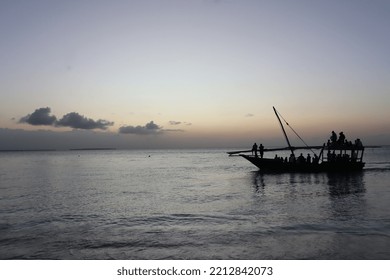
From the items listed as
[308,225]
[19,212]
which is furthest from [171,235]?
[19,212]

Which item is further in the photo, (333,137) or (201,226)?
(333,137)

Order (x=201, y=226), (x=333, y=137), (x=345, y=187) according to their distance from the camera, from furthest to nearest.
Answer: (x=333, y=137)
(x=345, y=187)
(x=201, y=226)

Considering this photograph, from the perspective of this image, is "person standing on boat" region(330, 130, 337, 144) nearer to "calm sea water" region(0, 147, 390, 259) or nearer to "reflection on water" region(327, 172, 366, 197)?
"reflection on water" region(327, 172, 366, 197)

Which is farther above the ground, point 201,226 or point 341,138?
point 341,138

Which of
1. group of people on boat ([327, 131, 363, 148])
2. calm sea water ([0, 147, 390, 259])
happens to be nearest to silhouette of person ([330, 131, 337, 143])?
group of people on boat ([327, 131, 363, 148])

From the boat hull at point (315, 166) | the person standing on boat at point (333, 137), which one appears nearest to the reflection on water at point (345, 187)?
the boat hull at point (315, 166)

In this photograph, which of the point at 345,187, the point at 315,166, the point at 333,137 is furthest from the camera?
the point at 315,166

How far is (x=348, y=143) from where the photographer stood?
35.4 meters

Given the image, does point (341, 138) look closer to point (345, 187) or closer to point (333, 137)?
point (333, 137)

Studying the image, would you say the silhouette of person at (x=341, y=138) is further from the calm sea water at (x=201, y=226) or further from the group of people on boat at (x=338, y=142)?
the calm sea water at (x=201, y=226)

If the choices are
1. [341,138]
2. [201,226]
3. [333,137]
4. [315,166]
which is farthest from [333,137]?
[201,226]

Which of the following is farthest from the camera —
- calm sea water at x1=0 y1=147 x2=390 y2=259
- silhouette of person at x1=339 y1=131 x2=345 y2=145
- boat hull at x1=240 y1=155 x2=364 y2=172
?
boat hull at x1=240 y1=155 x2=364 y2=172
